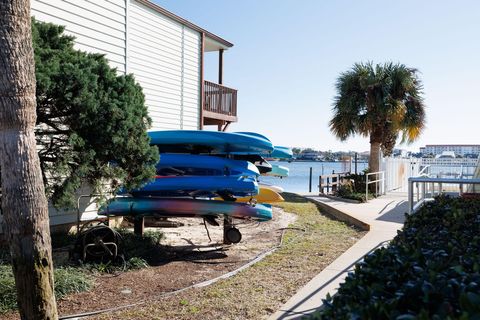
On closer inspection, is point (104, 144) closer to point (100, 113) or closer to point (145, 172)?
point (100, 113)

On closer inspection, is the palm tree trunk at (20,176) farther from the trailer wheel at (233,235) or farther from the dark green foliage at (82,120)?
the trailer wheel at (233,235)

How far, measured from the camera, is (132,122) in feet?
20.1

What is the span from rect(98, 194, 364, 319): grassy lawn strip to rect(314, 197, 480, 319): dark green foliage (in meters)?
2.20

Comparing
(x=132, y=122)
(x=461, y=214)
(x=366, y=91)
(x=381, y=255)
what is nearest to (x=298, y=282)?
(x=461, y=214)

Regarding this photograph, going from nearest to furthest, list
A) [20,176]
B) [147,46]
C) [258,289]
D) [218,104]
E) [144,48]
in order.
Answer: [20,176] < [258,289] < [144,48] < [147,46] < [218,104]

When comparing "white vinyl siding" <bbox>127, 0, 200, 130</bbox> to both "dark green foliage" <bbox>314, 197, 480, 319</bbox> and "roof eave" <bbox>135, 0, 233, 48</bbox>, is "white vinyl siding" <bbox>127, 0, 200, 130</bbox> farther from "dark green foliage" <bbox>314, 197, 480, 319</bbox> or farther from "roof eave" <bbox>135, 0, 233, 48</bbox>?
"dark green foliage" <bbox>314, 197, 480, 319</bbox>

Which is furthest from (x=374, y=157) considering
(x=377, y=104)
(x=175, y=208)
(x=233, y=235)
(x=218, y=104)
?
(x=175, y=208)

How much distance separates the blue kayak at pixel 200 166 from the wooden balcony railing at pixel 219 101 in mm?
5459

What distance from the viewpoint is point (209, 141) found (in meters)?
8.43

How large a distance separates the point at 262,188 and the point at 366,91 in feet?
37.3

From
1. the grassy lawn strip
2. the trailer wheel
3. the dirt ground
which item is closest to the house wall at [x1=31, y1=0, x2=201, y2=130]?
the dirt ground

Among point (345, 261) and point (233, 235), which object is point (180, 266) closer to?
point (233, 235)

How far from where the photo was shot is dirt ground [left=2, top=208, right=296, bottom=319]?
4.95 m

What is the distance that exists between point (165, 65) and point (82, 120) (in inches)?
249
